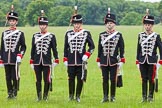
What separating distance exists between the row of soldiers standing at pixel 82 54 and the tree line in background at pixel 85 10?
10860cm

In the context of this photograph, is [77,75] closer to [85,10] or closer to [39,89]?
[39,89]

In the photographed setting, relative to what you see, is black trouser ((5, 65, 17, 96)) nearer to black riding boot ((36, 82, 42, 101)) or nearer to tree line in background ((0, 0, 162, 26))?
black riding boot ((36, 82, 42, 101))

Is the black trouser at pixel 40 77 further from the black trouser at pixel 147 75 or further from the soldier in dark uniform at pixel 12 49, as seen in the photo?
the black trouser at pixel 147 75

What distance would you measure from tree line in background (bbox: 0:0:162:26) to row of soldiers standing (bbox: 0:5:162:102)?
10860 centimetres

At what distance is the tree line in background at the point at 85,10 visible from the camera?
133125 millimetres

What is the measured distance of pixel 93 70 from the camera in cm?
2367

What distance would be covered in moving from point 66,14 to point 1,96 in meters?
120

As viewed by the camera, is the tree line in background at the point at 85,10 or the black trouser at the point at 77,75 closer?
the black trouser at the point at 77,75

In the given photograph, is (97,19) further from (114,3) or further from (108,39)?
(108,39)

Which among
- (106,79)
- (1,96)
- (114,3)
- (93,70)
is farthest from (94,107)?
(114,3)

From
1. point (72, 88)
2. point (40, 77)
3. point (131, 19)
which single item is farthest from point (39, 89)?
point (131, 19)

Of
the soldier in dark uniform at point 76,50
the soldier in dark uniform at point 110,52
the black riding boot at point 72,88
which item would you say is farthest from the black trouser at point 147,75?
the black riding boot at point 72,88

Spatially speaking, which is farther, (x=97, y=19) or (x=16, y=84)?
(x=97, y=19)

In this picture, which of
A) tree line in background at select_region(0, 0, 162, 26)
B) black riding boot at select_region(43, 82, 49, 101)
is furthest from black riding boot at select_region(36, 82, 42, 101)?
tree line in background at select_region(0, 0, 162, 26)
